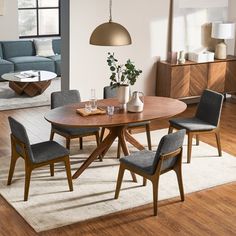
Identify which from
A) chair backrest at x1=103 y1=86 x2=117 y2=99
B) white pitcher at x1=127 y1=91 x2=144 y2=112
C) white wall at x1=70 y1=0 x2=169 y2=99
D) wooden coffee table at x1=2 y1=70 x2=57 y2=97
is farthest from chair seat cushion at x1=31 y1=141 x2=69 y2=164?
wooden coffee table at x1=2 y1=70 x2=57 y2=97

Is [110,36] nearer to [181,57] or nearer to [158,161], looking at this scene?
[158,161]

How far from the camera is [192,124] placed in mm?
6816

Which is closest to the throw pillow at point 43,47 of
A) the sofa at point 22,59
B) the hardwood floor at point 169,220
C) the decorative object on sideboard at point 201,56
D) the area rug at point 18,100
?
the sofa at point 22,59

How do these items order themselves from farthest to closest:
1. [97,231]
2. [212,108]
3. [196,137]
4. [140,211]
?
[196,137], [212,108], [140,211], [97,231]

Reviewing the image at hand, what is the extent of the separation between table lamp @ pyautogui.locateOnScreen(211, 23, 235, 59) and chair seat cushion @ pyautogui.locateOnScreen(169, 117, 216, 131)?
104 inches

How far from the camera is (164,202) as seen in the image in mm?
5652

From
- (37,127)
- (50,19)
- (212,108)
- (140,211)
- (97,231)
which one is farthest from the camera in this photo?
(50,19)

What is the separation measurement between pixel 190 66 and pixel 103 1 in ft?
6.25

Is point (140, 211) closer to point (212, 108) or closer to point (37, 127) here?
point (212, 108)

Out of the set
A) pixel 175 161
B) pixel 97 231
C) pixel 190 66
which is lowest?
pixel 97 231

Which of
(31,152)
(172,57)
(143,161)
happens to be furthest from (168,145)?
(172,57)

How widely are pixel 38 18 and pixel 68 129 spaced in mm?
6342

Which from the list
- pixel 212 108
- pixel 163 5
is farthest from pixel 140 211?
pixel 163 5

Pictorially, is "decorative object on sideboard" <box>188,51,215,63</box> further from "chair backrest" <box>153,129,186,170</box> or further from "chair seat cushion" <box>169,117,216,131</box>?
"chair backrest" <box>153,129,186,170</box>
